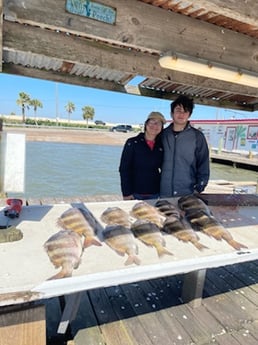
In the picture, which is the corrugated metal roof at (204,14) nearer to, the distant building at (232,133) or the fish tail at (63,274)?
the fish tail at (63,274)

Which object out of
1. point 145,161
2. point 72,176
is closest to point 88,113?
point 72,176

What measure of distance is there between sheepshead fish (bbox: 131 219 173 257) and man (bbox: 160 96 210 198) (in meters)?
1.07

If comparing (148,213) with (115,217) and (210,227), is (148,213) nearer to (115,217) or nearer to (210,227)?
(115,217)

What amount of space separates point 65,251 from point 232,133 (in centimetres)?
2375

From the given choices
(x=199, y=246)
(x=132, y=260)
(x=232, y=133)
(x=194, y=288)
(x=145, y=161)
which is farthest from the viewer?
(x=232, y=133)

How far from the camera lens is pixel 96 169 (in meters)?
14.3

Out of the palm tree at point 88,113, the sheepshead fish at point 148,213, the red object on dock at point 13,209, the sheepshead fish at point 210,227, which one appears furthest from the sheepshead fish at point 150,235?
the palm tree at point 88,113

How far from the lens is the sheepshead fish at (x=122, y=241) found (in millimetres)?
1678

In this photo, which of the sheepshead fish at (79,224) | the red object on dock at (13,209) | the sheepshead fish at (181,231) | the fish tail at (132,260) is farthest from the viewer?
the red object on dock at (13,209)

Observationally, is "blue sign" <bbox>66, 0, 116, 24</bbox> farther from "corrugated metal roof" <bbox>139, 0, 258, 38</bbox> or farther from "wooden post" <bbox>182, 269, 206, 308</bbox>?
"wooden post" <bbox>182, 269, 206, 308</bbox>

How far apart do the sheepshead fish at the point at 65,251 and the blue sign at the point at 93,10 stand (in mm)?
1212

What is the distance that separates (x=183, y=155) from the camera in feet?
9.82

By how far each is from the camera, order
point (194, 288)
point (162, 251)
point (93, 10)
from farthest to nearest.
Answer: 1. point (194, 288)
2. point (162, 251)
3. point (93, 10)

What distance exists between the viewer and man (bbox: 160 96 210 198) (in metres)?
2.97
